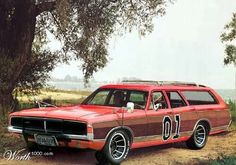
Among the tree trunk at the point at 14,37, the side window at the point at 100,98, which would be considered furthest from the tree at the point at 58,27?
the side window at the point at 100,98

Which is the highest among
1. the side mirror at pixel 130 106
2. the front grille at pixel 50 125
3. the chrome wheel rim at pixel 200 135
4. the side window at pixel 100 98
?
the side window at pixel 100 98

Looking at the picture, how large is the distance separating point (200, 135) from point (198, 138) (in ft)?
0.34

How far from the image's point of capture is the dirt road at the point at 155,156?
34.2ft

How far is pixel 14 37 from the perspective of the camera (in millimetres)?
19016

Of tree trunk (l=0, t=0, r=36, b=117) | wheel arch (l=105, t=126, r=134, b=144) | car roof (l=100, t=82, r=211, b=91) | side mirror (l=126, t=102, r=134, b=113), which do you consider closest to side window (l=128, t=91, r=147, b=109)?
car roof (l=100, t=82, r=211, b=91)

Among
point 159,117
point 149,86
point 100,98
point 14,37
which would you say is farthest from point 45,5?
point 159,117

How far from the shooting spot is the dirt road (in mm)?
10414

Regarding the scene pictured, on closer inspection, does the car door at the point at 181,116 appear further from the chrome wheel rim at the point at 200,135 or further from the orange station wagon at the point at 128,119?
the chrome wheel rim at the point at 200,135

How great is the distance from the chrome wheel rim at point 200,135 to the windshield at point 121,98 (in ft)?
7.19

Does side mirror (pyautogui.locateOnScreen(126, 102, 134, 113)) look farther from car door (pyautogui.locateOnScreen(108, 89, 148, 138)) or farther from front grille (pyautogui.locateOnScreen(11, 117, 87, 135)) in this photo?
front grille (pyautogui.locateOnScreen(11, 117, 87, 135))

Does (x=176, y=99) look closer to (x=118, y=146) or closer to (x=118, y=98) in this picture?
(x=118, y=98)

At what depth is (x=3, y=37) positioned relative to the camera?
19.1 metres

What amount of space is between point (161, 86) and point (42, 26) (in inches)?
491

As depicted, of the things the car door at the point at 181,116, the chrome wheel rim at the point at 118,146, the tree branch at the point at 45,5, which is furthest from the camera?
the tree branch at the point at 45,5
